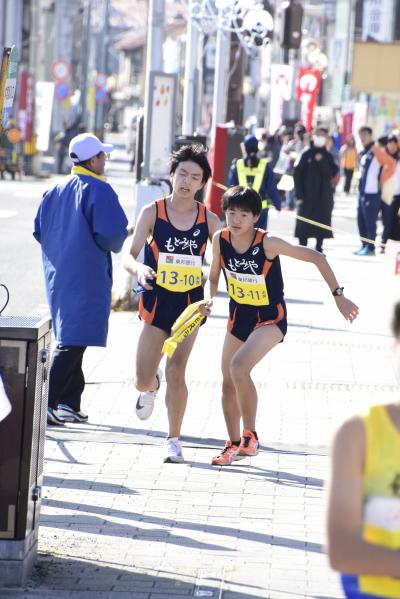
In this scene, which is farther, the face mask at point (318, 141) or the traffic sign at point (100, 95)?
the traffic sign at point (100, 95)

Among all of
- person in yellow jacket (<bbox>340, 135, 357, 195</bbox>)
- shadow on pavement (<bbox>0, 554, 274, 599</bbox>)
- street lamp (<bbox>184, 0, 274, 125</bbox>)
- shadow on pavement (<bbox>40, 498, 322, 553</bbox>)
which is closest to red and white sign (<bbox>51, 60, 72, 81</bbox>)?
person in yellow jacket (<bbox>340, 135, 357, 195</bbox>)

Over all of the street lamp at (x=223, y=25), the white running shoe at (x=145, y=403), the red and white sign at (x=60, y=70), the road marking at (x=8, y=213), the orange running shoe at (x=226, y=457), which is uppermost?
the street lamp at (x=223, y=25)

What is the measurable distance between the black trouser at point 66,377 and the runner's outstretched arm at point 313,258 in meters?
1.87

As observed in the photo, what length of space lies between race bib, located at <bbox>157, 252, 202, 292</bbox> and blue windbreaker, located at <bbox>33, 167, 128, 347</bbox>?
902 millimetres

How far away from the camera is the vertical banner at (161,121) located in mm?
15383

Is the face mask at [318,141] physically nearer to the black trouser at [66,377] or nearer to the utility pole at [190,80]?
the utility pole at [190,80]

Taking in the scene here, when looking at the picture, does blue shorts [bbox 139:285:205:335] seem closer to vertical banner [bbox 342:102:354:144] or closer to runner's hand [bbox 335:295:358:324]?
runner's hand [bbox 335:295:358:324]

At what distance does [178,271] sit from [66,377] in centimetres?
148

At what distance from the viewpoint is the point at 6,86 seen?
632cm

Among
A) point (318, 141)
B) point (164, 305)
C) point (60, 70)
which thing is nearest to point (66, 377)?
point (164, 305)

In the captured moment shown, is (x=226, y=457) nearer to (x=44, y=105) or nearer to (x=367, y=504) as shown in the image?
(x=367, y=504)

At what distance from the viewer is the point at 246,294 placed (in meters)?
7.96

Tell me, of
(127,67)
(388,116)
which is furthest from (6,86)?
(127,67)

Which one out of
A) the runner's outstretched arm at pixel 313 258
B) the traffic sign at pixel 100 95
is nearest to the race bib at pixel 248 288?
the runner's outstretched arm at pixel 313 258
